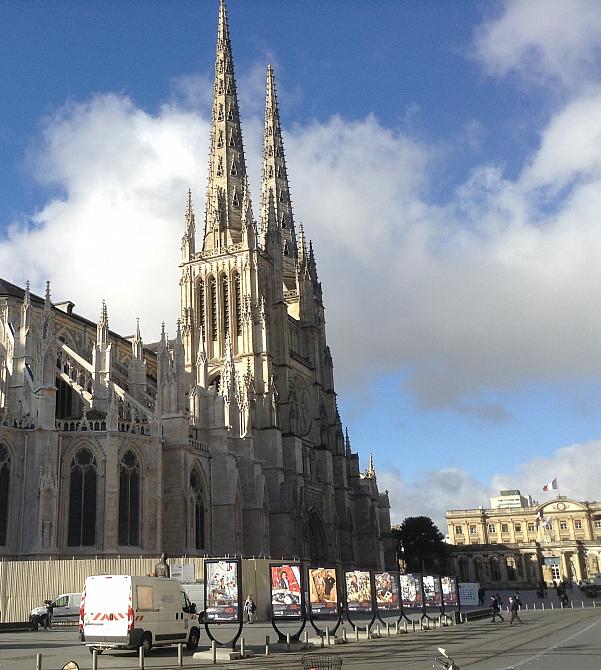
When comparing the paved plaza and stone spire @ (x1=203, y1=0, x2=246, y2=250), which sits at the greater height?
stone spire @ (x1=203, y1=0, x2=246, y2=250)

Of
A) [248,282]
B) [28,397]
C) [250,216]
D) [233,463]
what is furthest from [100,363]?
[250,216]

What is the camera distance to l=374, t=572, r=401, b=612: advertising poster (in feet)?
85.4

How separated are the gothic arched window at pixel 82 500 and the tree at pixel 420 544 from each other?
67690 mm

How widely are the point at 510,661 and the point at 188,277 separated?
52666mm

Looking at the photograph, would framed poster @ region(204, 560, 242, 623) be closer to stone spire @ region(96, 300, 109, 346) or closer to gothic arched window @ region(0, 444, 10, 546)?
gothic arched window @ region(0, 444, 10, 546)

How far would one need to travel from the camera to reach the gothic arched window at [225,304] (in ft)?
209

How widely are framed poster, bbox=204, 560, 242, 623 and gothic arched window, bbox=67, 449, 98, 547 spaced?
19.6 meters

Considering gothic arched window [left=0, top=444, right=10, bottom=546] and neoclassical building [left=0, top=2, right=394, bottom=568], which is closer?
gothic arched window [left=0, top=444, right=10, bottom=546]

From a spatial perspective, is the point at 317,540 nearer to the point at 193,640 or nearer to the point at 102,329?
the point at 102,329

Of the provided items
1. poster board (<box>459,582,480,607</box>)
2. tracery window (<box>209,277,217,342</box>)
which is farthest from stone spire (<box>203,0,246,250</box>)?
poster board (<box>459,582,480,607</box>)

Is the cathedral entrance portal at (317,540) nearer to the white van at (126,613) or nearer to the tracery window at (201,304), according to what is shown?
the tracery window at (201,304)

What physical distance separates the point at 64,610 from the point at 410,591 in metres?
13.1

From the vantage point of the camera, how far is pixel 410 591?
28562 millimetres

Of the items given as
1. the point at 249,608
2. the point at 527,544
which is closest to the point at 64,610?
Answer: the point at 249,608
